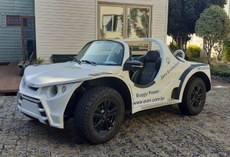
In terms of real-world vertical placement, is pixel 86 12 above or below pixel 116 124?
above

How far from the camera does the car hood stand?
345 cm

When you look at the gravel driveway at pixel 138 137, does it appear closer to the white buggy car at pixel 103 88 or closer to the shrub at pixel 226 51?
the white buggy car at pixel 103 88

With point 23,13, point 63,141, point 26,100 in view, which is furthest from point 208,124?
point 23,13

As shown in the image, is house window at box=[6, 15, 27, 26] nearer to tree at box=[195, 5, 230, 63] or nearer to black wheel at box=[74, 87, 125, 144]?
tree at box=[195, 5, 230, 63]

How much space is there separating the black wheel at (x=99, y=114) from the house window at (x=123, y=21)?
655 centimetres

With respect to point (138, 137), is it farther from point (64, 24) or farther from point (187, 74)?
point (64, 24)

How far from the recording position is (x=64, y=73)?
3.73m

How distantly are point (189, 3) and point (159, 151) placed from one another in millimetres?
11198

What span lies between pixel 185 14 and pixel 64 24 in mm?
6736

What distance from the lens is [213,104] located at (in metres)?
6.05

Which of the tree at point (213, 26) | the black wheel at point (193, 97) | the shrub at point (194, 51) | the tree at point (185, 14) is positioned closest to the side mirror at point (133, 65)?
the black wheel at point (193, 97)

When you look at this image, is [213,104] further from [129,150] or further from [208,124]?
[129,150]

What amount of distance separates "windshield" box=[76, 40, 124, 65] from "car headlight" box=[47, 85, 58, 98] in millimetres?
894

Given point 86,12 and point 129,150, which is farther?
point 86,12
